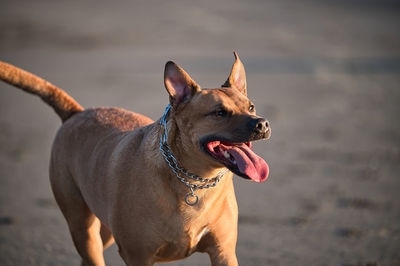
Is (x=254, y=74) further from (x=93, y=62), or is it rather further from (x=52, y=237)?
(x=52, y=237)

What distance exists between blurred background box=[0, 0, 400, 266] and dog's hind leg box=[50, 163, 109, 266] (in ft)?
4.24

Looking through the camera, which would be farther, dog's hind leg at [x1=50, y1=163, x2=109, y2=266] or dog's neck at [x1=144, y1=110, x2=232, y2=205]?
dog's hind leg at [x1=50, y1=163, x2=109, y2=266]

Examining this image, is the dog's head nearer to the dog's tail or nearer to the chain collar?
the chain collar

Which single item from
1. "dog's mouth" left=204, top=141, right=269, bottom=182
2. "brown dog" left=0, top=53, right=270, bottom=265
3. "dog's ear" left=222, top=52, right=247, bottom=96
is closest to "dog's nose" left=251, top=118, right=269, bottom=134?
"brown dog" left=0, top=53, right=270, bottom=265

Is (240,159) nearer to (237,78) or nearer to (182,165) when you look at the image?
(182,165)

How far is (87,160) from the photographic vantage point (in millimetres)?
4207

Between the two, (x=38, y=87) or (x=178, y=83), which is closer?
(x=178, y=83)

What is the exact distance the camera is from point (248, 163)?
329 centimetres

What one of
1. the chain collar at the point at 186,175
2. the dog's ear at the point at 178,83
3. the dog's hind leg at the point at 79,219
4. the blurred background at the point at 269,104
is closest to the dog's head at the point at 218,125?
the dog's ear at the point at 178,83

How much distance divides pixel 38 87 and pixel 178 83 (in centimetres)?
174

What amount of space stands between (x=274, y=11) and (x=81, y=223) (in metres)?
23.6

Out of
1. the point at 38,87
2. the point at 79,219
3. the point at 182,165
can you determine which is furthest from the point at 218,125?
the point at 38,87

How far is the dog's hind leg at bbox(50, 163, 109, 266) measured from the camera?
14.1 feet

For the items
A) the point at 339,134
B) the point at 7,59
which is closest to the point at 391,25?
the point at 339,134
